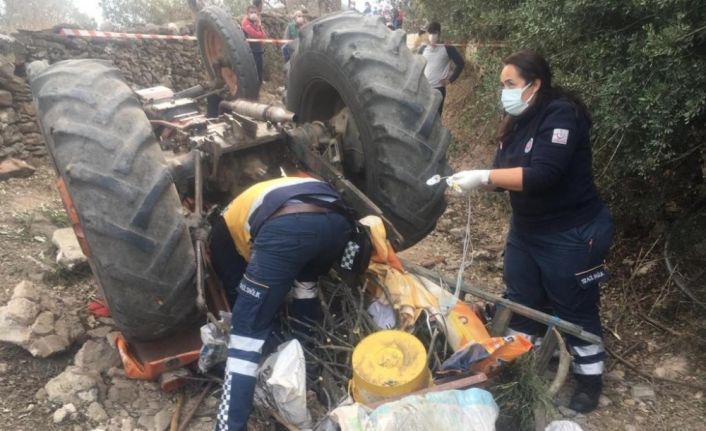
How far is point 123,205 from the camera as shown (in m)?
2.20

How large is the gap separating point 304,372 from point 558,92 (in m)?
1.72

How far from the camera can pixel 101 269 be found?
2227 millimetres

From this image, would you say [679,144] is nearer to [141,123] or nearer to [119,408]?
[141,123]

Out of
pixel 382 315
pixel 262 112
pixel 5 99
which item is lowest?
pixel 382 315

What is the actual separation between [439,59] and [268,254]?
4.96m

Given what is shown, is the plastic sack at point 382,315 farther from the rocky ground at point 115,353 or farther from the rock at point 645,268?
the rock at point 645,268

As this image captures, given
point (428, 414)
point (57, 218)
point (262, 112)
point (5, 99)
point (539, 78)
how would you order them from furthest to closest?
point (5, 99)
point (57, 218)
point (262, 112)
point (539, 78)
point (428, 414)

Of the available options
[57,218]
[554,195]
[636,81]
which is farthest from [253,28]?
[554,195]

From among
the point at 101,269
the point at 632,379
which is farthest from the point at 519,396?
the point at 101,269

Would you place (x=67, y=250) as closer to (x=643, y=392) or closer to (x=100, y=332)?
(x=100, y=332)

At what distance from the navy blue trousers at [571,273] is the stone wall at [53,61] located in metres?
4.95

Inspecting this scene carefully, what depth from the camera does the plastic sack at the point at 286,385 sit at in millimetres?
2154

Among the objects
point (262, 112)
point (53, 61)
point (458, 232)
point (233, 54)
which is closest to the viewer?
point (262, 112)

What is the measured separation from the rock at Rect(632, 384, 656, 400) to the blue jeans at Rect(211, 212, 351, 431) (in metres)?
1.89
